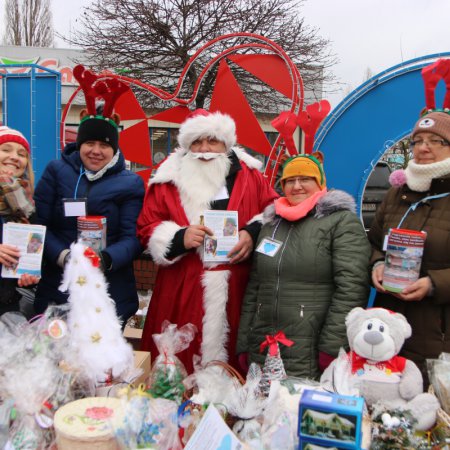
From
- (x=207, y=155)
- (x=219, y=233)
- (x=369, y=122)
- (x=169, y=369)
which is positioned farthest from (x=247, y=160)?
(x=369, y=122)

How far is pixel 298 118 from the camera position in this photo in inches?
106

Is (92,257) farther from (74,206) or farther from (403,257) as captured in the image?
(403,257)

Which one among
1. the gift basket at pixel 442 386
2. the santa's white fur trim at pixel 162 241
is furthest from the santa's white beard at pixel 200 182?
the gift basket at pixel 442 386

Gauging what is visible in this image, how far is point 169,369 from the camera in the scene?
198 cm

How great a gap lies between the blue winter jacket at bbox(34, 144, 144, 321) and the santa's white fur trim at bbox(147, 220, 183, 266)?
115 millimetres

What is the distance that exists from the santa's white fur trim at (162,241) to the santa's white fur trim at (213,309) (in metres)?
0.24

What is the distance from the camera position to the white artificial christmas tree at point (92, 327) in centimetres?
182

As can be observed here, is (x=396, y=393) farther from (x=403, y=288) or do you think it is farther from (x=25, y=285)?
(x=25, y=285)

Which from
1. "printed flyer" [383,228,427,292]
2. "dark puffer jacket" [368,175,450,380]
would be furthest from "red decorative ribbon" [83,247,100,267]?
"dark puffer jacket" [368,175,450,380]

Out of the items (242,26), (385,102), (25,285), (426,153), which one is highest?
(242,26)

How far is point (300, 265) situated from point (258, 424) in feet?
2.68

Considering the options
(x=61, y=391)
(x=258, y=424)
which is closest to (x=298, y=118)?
(x=258, y=424)

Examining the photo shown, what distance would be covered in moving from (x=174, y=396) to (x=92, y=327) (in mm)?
442

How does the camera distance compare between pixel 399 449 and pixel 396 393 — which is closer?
pixel 399 449
